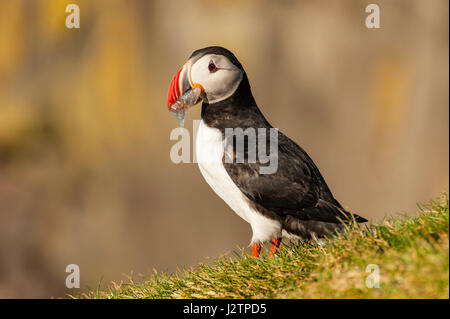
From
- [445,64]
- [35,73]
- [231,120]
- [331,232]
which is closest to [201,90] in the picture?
[231,120]

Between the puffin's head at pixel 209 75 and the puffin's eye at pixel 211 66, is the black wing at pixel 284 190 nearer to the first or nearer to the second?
the puffin's head at pixel 209 75

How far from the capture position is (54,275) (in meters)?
13.3

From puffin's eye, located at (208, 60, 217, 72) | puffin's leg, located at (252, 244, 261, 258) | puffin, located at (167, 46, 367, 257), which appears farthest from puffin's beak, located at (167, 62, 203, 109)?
puffin's leg, located at (252, 244, 261, 258)

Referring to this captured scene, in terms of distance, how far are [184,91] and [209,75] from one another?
0.26 m

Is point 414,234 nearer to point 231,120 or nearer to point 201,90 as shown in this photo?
point 231,120

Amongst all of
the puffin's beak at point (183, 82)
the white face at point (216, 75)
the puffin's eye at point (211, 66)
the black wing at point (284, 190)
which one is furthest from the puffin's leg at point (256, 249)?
the puffin's eye at point (211, 66)

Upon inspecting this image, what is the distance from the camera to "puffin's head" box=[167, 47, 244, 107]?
4.43 m

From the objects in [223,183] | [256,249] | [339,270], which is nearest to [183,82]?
[223,183]

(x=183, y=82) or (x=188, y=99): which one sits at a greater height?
(x=183, y=82)

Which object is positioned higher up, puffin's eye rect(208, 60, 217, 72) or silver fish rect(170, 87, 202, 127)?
puffin's eye rect(208, 60, 217, 72)

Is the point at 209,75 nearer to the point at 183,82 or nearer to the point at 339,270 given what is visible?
the point at 183,82

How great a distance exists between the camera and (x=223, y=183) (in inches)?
173

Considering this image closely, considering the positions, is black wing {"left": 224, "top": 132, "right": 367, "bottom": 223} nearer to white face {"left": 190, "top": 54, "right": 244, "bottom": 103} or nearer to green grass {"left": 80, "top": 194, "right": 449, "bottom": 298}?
green grass {"left": 80, "top": 194, "right": 449, "bottom": 298}

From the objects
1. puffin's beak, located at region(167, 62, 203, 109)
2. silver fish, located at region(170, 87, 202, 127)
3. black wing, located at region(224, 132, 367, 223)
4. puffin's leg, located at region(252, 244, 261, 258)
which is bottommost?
puffin's leg, located at region(252, 244, 261, 258)
